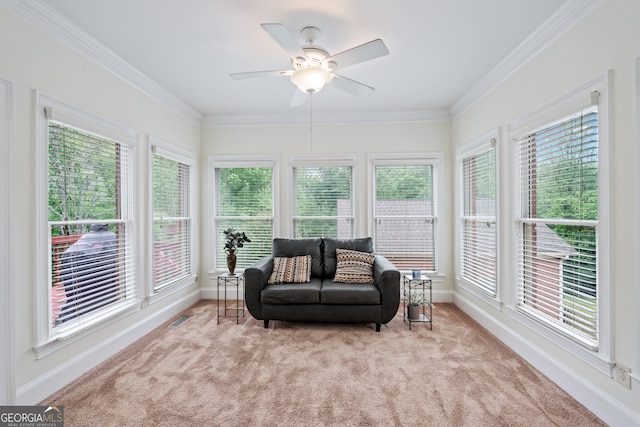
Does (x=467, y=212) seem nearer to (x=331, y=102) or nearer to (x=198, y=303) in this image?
(x=331, y=102)

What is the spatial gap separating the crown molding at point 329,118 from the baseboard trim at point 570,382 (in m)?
2.81

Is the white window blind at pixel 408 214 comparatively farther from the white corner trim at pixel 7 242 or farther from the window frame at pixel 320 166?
the white corner trim at pixel 7 242

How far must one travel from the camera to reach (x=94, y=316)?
9.26 ft

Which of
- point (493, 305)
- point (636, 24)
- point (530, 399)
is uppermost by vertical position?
point (636, 24)

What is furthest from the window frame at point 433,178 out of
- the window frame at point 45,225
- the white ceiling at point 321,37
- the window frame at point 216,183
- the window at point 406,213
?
the window frame at point 45,225

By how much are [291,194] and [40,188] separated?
301cm

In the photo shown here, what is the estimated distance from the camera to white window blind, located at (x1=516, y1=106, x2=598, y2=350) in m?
2.19

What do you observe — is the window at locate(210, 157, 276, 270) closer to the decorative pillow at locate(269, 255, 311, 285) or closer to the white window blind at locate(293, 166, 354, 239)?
the white window blind at locate(293, 166, 354, 239)

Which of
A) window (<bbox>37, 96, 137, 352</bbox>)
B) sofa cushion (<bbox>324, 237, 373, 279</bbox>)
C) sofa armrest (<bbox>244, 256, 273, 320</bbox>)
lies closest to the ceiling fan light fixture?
window (<bbox>37, 96, 137, 352</bbox>)

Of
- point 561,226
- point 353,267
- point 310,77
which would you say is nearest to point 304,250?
point 353,267

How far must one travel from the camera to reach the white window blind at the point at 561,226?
2193 millimetres

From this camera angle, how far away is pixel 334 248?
4.21m

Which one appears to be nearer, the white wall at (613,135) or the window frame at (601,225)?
the white wall at (613,135)

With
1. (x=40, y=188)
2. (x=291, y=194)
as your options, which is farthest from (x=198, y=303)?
(x=40, y=188)
